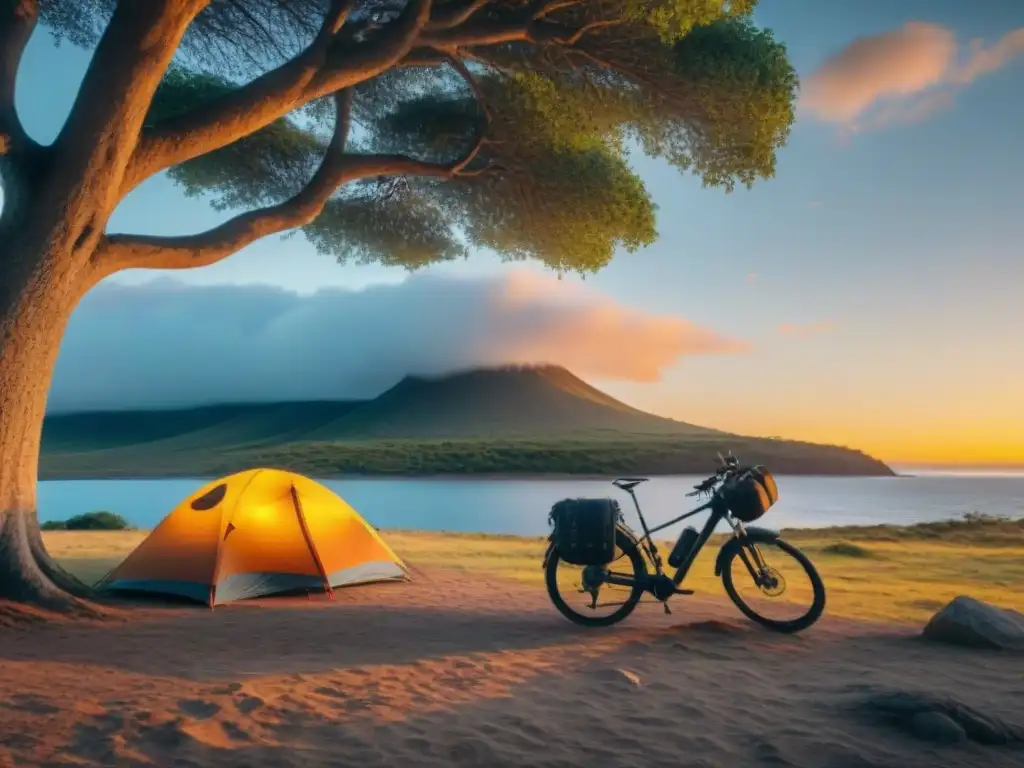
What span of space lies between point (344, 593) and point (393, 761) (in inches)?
246

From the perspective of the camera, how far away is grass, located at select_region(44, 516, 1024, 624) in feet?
38.1

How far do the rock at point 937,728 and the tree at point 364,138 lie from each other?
7.70 metres

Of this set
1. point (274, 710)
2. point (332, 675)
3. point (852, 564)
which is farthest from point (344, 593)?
point (852, 564)

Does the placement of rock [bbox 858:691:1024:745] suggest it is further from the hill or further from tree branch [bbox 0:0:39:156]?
the hill

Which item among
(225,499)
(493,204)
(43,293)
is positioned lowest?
(225,499)

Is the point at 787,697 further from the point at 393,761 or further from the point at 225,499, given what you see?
the point at 225,499

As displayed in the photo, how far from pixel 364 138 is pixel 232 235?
5.53 m

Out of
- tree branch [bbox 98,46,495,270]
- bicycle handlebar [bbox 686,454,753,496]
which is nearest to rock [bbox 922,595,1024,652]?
bicycle handlebar [bbox 686,454,753,496]

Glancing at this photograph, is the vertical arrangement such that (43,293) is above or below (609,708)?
above

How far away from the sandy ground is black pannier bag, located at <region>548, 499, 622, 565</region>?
0.72 meters

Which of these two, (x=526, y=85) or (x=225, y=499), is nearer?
(x=225, y=499)

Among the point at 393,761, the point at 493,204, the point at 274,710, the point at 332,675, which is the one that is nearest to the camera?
the point at 393,761

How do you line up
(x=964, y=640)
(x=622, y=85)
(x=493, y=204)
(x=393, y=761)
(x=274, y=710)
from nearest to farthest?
(x=393, y=761) < (x=274, y=710) < (x=964, y=640) < (x=622, y=85) < (x=493, y=204)

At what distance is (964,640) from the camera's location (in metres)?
7.89
